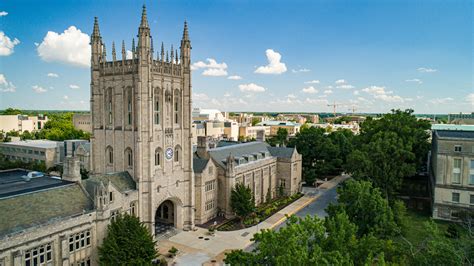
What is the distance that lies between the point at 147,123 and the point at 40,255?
1935 centimetres

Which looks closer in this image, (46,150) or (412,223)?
(412,223)

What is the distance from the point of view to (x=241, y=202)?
5366cm

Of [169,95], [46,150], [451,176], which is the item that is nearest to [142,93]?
[169,95]

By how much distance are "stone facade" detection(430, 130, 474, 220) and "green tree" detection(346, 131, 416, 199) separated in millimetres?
4948

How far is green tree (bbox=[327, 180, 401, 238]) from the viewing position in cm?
3750

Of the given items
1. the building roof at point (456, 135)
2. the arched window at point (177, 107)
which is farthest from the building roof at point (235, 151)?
the building roof at point (456, 135)

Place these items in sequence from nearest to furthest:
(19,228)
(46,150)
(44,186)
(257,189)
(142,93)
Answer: (19,228) < (44,186) < (142,93) < (257,189) < (46,150)

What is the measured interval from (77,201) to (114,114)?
1401 cm

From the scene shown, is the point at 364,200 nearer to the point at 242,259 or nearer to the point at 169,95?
the point at 242,259

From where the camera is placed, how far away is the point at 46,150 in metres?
94.9

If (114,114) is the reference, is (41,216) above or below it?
below

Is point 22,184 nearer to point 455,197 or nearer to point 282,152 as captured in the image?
point 282,152

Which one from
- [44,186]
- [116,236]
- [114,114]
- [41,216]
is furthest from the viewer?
[114,114]

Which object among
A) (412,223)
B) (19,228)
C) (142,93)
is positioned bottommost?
(412,223)
